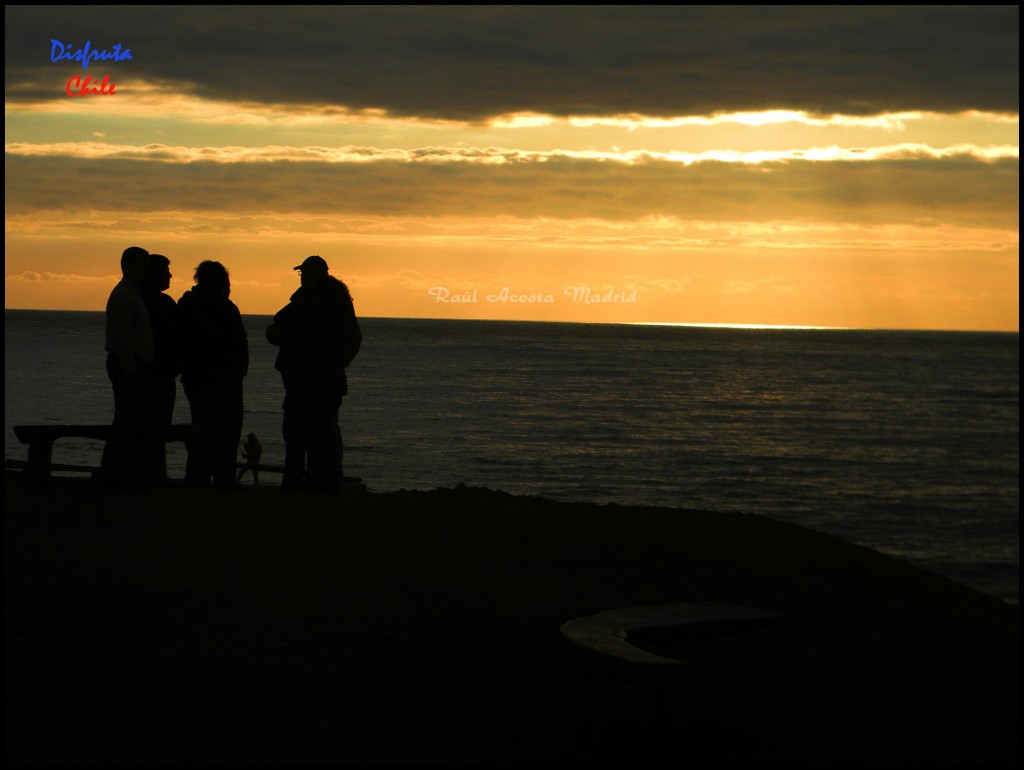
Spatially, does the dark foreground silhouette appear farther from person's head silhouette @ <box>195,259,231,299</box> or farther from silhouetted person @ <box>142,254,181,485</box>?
person's head silhouette @ <box>195,259,231,299</box>

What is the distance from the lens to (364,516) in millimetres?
9719

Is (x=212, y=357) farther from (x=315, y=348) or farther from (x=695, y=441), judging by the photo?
(x=695, y=441)

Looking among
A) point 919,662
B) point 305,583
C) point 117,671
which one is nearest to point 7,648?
point 117,671

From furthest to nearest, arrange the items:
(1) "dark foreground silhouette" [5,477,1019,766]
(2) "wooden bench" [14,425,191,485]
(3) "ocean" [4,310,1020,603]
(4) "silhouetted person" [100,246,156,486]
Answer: (3) "ocean" [4,310,1020,603] → (2) "wooden bench" [14,425,191,485] → (4) "silhouetted person" [100,246,156,486] → (1) "dark foreground silhouette" [5,477,1019,766]

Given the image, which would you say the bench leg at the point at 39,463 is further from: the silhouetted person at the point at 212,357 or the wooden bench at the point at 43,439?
the silhouetted person at the point at 212,357

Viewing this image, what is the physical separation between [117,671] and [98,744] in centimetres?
92

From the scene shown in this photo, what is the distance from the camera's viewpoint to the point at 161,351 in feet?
33.9

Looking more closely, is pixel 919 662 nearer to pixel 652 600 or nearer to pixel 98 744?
pixel 652 600

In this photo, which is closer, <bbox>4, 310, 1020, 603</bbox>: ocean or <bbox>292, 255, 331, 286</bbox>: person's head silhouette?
<bbox>292, 255, 331, 286</bbox>: person's head silhouette

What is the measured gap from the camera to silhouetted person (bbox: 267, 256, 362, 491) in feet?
35.7

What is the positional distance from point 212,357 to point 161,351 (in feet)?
1.41

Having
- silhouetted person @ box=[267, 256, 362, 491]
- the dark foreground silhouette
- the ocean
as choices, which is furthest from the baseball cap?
the ocean

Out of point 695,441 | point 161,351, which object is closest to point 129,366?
point 161,351

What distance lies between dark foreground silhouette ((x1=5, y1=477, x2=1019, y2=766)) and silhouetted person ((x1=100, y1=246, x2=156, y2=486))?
0.42 m
